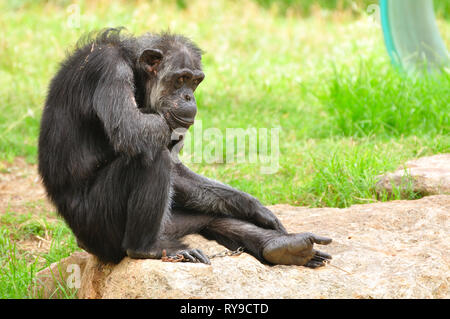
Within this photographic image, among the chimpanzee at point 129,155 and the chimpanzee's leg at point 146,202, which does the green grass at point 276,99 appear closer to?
the chimpanzee at point 129,155

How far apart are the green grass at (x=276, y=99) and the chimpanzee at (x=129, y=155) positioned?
64 cm

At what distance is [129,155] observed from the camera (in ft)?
12.3

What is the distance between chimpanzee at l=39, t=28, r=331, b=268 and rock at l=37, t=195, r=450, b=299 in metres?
0.15

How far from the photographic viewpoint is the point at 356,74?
786cm

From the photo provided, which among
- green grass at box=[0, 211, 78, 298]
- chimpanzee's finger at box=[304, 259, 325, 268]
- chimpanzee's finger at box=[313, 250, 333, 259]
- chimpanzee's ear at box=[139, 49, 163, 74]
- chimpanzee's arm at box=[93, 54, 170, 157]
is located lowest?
green grass at box=[0, 211, 78, 298]

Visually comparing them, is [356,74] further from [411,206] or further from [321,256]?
[321,256]

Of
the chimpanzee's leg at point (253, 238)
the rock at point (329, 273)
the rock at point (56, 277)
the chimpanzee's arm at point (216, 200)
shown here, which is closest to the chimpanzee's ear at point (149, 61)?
the chimpanzee's arm at point (216, 200)

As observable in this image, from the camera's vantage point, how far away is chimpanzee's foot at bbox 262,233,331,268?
3869 mm

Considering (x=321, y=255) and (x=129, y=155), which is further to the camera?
(x=321, y=255)

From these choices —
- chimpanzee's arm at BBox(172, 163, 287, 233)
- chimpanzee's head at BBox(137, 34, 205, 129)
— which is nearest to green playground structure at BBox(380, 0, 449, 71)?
chimpanzee's arm at BBox(172, 163, 287, 233)

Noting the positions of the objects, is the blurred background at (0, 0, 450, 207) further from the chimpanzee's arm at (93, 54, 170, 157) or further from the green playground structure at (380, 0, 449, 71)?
the chimpanzee's arm at (93, 54, 170, 157)

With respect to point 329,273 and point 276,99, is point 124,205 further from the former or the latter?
point 276,99

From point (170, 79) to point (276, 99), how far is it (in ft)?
15.6

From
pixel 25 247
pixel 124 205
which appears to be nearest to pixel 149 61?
pixel 124 205
